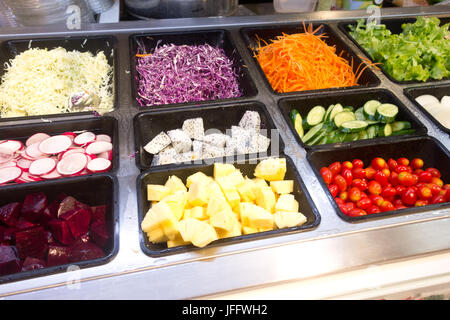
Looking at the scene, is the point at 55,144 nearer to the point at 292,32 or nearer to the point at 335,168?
the point at 335,168

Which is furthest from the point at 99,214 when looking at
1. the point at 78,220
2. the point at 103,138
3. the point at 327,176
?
the point at 327,176

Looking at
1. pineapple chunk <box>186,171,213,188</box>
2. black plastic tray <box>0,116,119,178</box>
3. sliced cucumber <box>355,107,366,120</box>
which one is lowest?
pineapple chunk <box>186,171,213,188</box>

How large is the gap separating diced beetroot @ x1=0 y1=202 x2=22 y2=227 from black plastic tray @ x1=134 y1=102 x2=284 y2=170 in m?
0.71

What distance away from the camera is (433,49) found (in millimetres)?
2611

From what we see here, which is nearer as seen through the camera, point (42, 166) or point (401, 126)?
point (42, 166)

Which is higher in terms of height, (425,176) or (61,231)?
(425,176)

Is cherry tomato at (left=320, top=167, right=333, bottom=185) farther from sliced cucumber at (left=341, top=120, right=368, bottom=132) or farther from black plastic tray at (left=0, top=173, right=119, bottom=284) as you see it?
black plastic tray at (left=0, top=173, right=119, bottom=284)

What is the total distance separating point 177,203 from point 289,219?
20.2 inches

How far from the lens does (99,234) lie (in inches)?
61.9

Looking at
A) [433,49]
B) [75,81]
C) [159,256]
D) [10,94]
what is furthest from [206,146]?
[433,49]

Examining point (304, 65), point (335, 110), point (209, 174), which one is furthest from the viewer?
point (304, 65)

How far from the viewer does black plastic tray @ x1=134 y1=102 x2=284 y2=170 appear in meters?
2.13

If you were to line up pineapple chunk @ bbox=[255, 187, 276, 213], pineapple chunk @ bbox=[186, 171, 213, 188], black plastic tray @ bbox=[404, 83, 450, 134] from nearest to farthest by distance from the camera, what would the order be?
pineapple chunk @ bbox=[255, 187, 276, 213], pineapple chunk @ bbox=[186, 171, 213, 188], black plastic tray @ bbox=[404, 83, 450, 134]

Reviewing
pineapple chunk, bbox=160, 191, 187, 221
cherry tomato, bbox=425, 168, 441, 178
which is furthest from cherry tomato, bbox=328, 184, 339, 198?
pineapple chunk, bbox=160, 191, 187, 221
